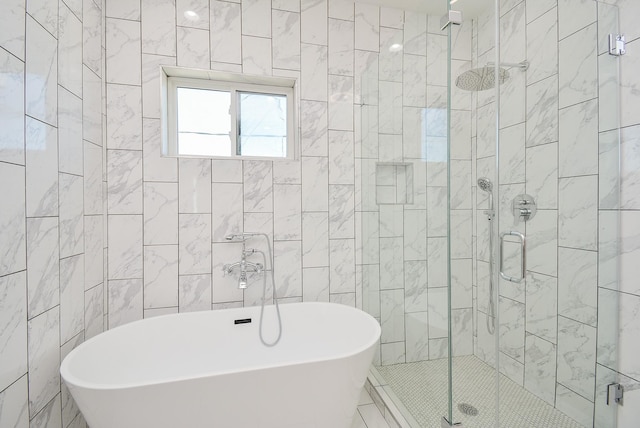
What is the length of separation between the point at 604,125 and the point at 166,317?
8.57 feet

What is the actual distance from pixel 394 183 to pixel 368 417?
1.45 metres

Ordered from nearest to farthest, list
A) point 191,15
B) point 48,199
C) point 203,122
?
1. point 48,199
2. point 191,15
3. point 203,122

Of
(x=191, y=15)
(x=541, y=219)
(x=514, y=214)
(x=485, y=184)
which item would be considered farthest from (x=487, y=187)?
(x=191, y=15)

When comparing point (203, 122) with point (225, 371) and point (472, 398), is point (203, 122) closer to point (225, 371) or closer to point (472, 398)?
point (225, 371)

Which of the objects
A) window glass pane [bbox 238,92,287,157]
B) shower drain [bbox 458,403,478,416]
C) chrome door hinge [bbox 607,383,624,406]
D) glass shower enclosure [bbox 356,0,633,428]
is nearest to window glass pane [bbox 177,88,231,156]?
window glass pane [bbox 238,92,287,157]

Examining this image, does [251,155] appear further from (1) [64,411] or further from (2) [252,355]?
(1) [64,411]

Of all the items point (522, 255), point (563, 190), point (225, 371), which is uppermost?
point (563, 190)

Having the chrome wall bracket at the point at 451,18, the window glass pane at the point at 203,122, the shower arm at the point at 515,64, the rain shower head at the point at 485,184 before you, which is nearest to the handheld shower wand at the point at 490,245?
the rain shower head at the point at 485,184

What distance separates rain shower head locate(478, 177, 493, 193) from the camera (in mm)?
1320

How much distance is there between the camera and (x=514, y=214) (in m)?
1.44

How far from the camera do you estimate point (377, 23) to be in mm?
2174

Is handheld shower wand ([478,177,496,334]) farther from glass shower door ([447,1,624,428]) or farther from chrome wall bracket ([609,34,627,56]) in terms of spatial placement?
chrome wall bracket ([609,34,627,56])

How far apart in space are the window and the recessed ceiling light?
0.34 m

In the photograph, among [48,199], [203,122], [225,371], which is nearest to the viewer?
[225,371]
